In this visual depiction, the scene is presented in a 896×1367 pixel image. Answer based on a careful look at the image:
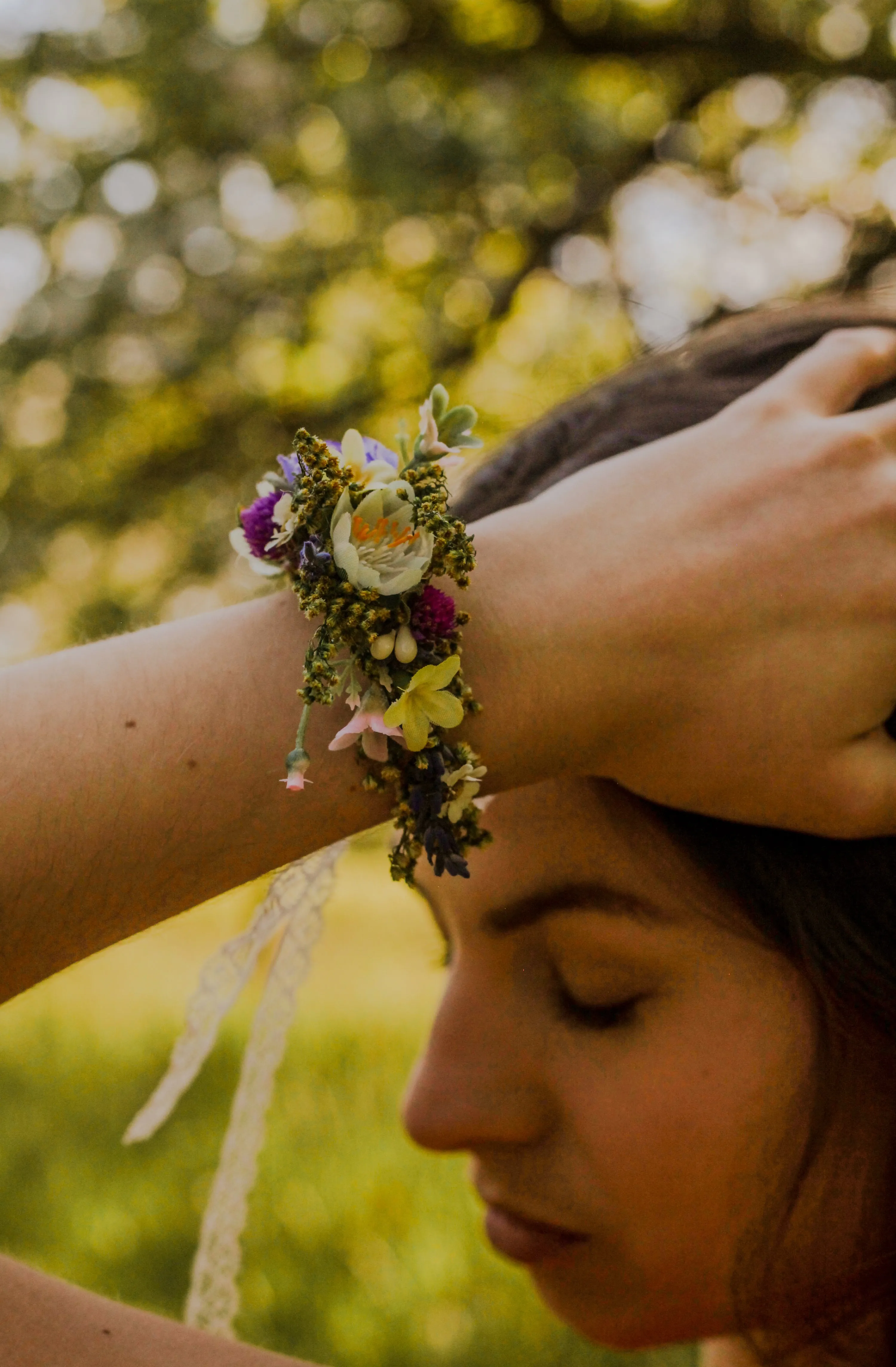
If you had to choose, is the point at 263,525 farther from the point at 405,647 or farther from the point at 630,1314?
the point at 630,1314

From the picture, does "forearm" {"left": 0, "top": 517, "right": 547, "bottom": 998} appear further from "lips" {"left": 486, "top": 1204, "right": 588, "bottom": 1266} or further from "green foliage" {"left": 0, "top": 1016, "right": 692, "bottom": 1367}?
"green foliage" {"left": 0, "top": 1016, "right": 692, "bottom": 1367}

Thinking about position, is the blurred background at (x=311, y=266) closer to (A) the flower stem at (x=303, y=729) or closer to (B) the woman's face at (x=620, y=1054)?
(B) the woman's face at (x=620, y=1054)

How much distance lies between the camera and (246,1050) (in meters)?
1.67

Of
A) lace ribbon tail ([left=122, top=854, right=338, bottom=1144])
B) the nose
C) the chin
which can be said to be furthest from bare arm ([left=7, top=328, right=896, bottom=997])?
the chin

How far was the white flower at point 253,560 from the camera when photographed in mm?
1252

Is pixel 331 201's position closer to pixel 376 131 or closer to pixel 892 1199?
pixel 376 131

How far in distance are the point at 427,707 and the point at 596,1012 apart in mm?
634

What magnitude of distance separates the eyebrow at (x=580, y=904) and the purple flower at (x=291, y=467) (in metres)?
0.63

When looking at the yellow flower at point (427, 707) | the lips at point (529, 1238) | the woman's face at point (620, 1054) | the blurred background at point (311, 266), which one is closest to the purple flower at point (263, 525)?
the yellow flower at point (427, 707)

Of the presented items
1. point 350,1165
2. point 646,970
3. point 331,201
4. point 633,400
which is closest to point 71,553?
point 331,201

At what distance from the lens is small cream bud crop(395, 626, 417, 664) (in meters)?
1.11

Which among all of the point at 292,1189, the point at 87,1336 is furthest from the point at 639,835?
the point at 292,1189

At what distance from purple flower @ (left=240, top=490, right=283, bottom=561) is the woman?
0.19 feet

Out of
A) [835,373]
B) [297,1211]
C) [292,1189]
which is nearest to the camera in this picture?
[835,373]
